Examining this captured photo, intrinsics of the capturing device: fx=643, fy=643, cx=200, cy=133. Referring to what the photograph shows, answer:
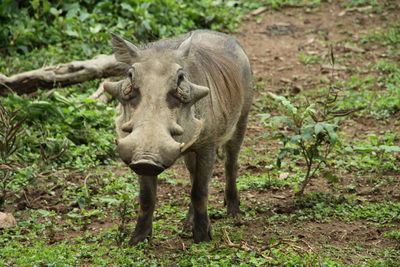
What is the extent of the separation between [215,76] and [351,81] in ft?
15.6

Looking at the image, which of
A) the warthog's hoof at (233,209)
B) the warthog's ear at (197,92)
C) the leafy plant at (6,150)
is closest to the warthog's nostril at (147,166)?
the warthog's ear at (197,92)

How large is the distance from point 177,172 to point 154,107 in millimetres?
2804

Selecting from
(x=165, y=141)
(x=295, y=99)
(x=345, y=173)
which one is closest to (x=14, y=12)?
(x=295, y=99)

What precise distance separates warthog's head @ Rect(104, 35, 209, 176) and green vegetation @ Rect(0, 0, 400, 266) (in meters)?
0.85

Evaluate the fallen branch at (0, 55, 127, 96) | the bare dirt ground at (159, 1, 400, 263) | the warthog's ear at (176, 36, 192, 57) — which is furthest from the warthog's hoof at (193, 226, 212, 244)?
the fallen branch at (0, 55, 127, 96)

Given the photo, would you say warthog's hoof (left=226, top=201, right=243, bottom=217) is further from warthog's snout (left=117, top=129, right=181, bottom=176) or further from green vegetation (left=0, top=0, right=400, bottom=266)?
warthog's snout (left=117, top=129, right=181, bottom=176)

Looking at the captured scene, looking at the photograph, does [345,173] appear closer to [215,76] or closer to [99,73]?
[215,76]

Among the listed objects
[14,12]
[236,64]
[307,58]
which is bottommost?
[307,58]

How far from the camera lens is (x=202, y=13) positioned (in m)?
11.1

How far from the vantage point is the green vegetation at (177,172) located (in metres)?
4.63

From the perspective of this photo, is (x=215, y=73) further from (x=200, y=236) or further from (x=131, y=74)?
(x=200, y=236)

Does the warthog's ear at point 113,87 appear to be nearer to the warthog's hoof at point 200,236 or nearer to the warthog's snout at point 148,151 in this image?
the warthog's snout at point 148,151

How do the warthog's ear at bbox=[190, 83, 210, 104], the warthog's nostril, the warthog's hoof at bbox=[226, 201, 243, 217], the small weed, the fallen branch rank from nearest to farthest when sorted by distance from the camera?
the warthog's nostril, the warthog's ear at bbox=[190, 83, 210, 104], the warthog's hoof at bbox=[226, 201, 243, 217], the fallen branch, the small weed

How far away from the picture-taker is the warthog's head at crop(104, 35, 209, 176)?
12.7 ft
